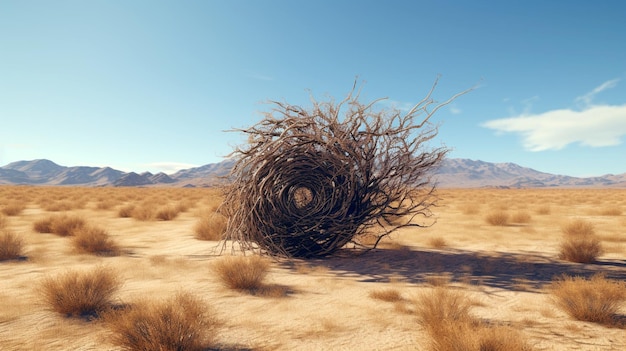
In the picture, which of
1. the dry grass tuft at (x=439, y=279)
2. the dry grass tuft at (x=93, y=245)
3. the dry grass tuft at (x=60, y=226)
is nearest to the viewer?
the dry grass tuft at (x=439, y=279)

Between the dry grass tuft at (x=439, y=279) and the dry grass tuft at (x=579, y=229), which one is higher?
the dry grass tuft at (x=579, y=229)

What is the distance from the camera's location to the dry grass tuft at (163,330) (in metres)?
2.89

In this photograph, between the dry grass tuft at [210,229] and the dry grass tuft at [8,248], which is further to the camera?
the dry grass tuft at [210,229]

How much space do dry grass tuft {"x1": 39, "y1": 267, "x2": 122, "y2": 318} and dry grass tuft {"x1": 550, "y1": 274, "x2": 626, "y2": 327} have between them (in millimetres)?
5424

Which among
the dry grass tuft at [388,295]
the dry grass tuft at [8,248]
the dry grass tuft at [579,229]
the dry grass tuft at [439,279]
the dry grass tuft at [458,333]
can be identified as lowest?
the dry grass tuft at [8,248]

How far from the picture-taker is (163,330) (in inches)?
115

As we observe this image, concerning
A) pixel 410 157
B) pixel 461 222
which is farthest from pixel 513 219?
pixel 410 157

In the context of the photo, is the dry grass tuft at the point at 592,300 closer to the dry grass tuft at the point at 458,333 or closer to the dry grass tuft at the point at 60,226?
the dry grass tuft at the point at 458,333

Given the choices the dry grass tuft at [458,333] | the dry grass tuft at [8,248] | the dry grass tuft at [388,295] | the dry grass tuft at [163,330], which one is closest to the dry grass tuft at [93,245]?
the dry grass tuft at [8,248]

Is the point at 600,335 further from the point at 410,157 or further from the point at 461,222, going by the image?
the point at 461,222

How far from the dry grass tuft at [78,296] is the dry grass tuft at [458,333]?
11.9 ft

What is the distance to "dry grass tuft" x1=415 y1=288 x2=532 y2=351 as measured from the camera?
2.64 metres

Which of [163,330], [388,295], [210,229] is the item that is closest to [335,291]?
[388,295]

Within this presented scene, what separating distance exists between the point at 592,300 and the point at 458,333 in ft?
7.40
